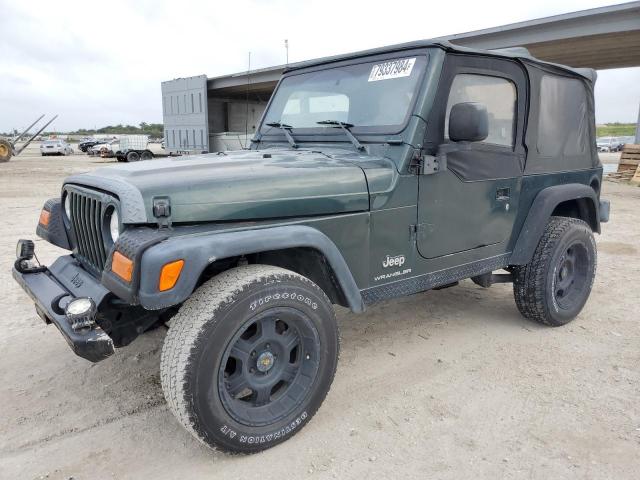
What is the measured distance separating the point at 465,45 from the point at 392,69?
12892 millimetres

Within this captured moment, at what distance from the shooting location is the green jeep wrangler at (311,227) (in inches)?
86.2

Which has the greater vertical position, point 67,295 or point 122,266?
point 122,266

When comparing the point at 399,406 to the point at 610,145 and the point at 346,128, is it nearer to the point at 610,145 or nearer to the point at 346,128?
the point at 346,128

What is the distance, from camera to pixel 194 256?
2082 millimetres

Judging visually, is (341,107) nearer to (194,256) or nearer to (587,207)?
(194,256)

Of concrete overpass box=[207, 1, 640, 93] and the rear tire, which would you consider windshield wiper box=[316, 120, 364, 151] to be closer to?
the rear tire

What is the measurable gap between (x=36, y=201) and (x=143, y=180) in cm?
1012

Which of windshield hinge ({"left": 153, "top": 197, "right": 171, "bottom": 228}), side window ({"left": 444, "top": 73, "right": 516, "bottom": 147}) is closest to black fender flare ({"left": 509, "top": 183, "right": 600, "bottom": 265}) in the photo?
side window ({"left": 444, "top": 73, "right": 516, "bottom": 147})

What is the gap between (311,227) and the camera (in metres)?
2.53

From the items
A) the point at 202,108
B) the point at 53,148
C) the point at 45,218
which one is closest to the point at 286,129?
the point at 45,218

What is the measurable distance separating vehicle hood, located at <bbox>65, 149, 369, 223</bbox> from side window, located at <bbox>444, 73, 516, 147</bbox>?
85cm

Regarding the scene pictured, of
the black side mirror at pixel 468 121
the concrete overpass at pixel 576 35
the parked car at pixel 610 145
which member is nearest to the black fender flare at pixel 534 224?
the black side mirror at pixel 468 121

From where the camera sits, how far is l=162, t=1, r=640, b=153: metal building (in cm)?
1166

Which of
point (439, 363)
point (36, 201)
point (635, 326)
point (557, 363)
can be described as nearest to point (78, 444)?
point (439, 363)
